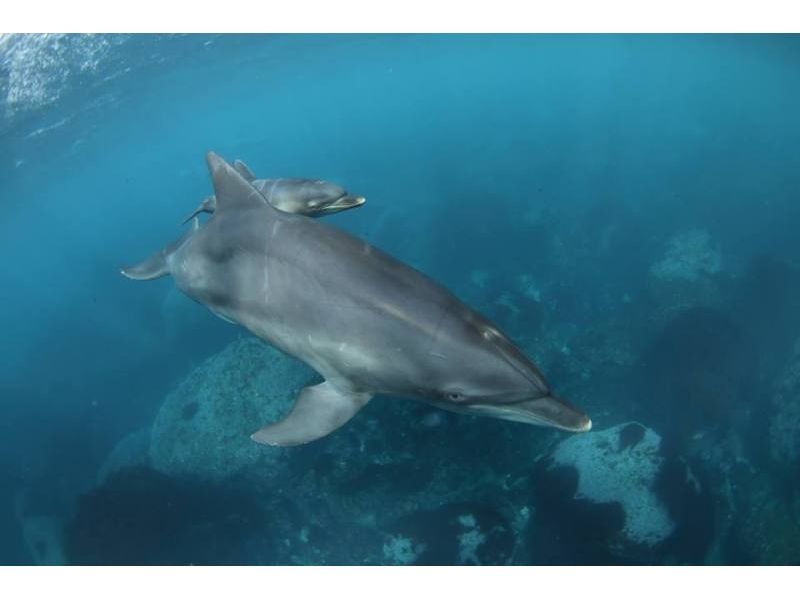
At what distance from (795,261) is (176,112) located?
3300cm

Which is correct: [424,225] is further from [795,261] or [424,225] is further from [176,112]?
[176,112]

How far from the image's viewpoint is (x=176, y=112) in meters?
33.3

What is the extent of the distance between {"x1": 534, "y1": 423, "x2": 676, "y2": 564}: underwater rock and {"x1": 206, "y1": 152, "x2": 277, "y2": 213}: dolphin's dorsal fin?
7061 millimetres

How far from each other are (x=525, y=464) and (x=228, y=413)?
6313 mm

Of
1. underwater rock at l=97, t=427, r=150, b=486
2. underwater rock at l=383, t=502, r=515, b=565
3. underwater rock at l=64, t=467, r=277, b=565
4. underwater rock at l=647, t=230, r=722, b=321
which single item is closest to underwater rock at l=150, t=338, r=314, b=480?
underwater rock at l=97, t=427, r=150, b=486

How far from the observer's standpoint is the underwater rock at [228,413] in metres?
11.1

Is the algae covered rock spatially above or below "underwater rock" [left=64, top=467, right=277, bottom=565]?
above

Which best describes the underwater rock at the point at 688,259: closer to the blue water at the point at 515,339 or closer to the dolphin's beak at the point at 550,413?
the blue water at the point at 515,339

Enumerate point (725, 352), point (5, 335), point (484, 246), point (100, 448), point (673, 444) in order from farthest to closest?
1. point (5, 335)
2. point (484, 246)
3. point (100, 448)
4. point (725, 352)
5. point (673, 444)

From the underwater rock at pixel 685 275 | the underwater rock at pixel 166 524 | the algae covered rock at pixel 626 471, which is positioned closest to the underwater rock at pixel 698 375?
the underwater rock at pixel 685 275

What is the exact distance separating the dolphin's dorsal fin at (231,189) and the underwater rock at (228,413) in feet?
18.8

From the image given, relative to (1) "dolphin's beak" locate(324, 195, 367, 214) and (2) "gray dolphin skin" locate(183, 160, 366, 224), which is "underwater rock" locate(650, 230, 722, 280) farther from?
(2) "gray dolphin skin" locate(183, 160, 366, 224)

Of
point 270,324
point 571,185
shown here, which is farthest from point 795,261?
point 270,324

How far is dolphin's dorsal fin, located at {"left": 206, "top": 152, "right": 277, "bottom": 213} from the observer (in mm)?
5930
